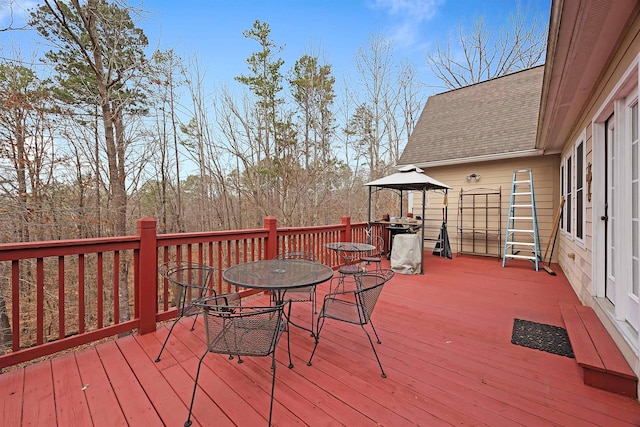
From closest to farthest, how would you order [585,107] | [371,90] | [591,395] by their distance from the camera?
[591,395], [585,107], [371,90]

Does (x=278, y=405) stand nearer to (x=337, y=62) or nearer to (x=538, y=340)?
(x=538, y=340)

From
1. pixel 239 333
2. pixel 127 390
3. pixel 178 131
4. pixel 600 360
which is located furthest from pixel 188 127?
pixel 600 360

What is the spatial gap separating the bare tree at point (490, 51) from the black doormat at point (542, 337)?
1238 centimetres

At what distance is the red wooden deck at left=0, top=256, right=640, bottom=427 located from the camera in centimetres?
159

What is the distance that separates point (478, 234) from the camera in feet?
22.5

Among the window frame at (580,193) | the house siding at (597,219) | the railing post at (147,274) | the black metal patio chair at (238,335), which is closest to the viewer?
the black metal patio chair at (238,335)

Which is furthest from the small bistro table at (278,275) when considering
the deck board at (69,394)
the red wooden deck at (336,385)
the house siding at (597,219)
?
the house siding at (597,219)

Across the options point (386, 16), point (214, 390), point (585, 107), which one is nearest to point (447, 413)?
point (214, 390)

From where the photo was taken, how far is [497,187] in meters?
6.52

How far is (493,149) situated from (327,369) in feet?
20.9

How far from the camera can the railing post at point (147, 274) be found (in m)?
2.56

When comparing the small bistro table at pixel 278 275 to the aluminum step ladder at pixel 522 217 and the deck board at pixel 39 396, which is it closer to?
the deck board at pixel 39 396

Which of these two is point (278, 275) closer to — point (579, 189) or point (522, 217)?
point (579, 189)

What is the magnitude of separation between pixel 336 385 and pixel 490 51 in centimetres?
1502
